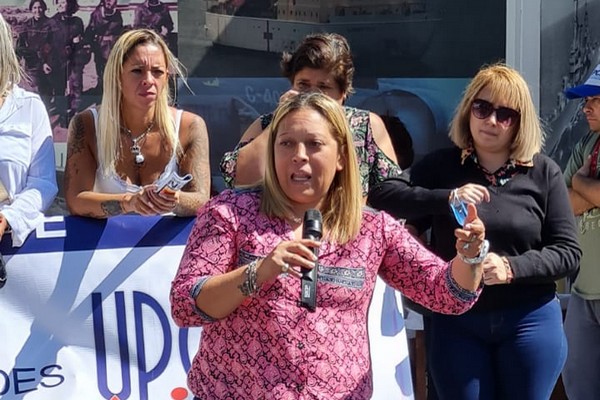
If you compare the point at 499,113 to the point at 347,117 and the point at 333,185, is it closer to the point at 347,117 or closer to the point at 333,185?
the point at 347,117

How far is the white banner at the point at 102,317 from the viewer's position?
13.2ft

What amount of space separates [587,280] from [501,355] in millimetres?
1248

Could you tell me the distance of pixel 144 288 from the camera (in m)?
4.14

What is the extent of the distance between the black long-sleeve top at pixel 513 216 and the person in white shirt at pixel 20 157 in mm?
1310

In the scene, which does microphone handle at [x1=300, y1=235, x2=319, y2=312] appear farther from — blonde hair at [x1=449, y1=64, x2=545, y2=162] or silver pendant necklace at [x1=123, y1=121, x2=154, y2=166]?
silver pendant necklace at [x1=123, y1=121, x2=154, y2=166]

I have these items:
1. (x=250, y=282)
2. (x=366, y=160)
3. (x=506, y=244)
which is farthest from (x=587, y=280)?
(x=250, y=282)

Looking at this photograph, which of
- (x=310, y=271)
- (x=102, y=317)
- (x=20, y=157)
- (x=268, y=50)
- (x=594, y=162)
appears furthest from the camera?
(x=268, y=50)

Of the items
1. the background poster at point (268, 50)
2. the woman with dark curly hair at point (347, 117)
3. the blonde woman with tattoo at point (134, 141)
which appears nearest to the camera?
the woman with dark curly hair at point (347, 117)

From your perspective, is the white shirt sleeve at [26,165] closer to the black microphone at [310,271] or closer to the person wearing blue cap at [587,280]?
the black microphone at [310,271]

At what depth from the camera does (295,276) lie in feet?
8.66

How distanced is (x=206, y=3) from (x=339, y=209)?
346 centimetres

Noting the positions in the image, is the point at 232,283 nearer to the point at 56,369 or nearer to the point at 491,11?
the point at 56,369

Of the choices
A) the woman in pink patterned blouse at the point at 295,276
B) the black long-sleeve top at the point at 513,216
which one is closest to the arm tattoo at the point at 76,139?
the black long-sleeve top at the point at 513,216

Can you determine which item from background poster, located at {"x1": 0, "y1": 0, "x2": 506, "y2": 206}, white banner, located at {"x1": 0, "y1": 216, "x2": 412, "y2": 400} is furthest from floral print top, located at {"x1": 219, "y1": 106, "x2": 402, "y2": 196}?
background poster, located at {"x1": 0, "y1": 0, "x2": 506, "y2": 206}
